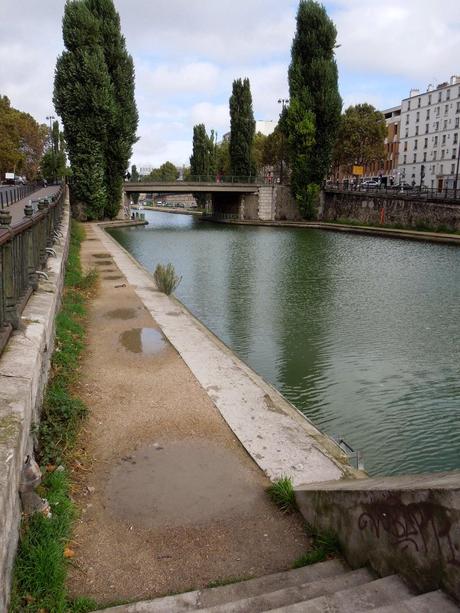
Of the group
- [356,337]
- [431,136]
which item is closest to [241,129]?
[431,136]

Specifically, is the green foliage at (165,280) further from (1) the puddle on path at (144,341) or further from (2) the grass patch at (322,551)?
(2) the grass patch at (322,551)

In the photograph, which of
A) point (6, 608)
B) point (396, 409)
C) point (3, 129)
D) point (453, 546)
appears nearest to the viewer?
point (453, 546)

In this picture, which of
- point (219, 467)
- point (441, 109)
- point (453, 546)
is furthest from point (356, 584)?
point (441, 109)

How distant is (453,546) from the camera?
2344 millimetres

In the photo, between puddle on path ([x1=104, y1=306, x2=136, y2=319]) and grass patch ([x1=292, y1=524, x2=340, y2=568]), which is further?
puddle on path ([x1=104, y1=306, x2=136, y2=319])

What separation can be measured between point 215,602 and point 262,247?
93.2 feet

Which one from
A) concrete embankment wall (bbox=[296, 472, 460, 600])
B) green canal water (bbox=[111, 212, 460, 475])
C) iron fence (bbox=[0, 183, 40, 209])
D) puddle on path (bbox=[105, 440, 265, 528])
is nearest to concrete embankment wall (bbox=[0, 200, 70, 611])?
puddle on path (bbox=[105, 440, 265, 528])

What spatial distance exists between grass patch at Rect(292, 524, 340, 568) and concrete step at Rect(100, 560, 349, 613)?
9cm

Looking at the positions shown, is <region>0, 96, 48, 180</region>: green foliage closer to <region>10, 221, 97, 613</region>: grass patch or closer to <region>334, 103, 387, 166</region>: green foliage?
<region>334, 103, 387, 166</region>: green foliage

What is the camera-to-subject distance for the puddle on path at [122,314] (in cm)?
995

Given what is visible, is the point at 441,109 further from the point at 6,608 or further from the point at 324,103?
the point at 6,608

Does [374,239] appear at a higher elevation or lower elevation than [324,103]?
lower

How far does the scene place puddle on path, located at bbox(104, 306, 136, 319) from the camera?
995cm

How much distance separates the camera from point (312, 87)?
152 feet
